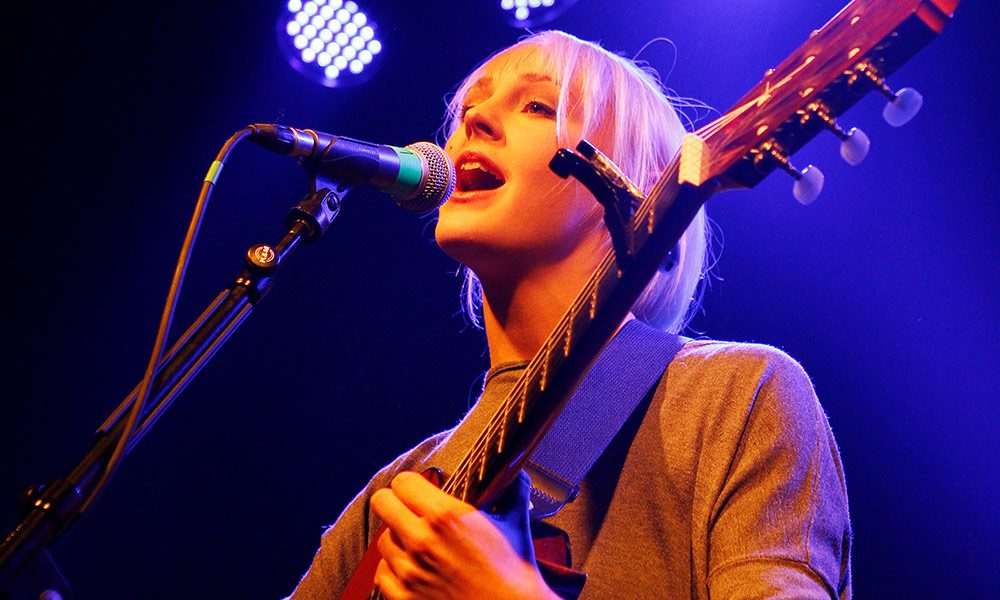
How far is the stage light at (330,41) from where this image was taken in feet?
12.4

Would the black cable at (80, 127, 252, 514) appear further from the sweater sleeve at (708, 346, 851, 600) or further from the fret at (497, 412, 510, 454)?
the sweater sleeve at (708, 346, 851, 600)

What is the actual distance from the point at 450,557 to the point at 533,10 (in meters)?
2.92

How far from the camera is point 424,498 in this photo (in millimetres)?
1357

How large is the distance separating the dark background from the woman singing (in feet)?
→ 3.87

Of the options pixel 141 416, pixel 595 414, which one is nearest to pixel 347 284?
pixel 595 414

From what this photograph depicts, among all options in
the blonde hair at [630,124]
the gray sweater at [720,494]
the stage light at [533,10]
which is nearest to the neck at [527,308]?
the blonde hair at [630,124]

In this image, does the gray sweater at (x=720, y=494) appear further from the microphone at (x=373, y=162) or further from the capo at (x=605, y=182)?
the microphone at (x=373, y=162)

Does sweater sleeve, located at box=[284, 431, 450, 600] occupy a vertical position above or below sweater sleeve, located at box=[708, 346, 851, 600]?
above

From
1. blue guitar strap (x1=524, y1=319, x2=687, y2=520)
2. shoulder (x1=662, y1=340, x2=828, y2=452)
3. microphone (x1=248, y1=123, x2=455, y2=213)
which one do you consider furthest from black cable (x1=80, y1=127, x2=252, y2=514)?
shoulder (x1=662, y1=340, x2=828, y2=452)

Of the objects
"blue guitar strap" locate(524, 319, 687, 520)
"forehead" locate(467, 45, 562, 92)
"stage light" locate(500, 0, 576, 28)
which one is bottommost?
"blue guitar strap" locate(524, 319, 687, 520)

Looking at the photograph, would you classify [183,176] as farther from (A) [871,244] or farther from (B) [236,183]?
(A) [871,244]

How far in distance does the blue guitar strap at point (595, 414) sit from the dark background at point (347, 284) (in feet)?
5.52

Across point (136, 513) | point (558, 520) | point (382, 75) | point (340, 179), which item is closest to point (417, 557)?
point (558, 520)

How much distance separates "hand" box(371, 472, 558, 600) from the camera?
126cm
